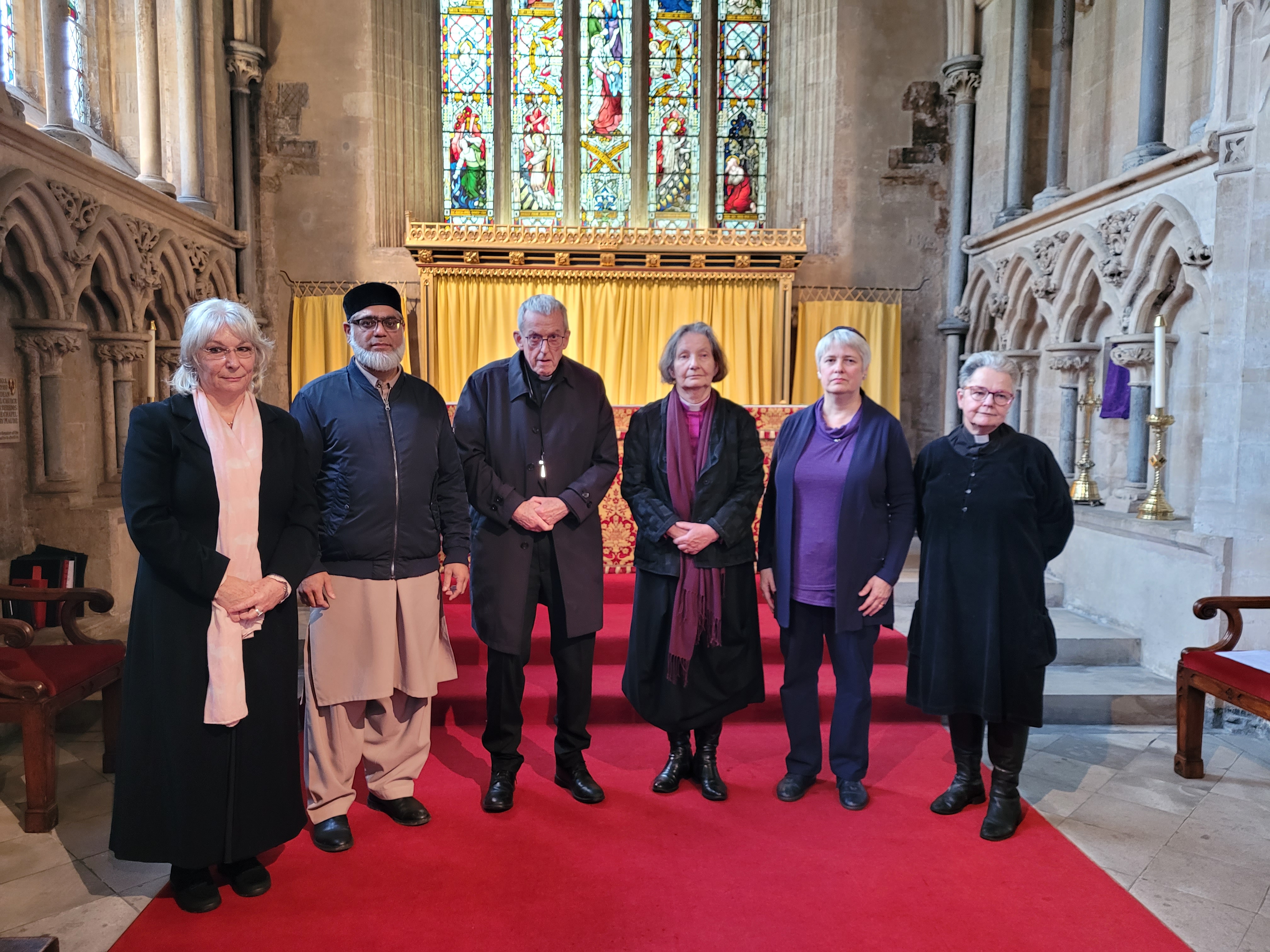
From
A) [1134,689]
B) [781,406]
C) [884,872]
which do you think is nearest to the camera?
[884,872]

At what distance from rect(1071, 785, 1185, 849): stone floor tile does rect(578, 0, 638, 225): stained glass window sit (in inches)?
244

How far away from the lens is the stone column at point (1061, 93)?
5793mm

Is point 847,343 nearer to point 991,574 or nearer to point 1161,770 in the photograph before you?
point 991,574

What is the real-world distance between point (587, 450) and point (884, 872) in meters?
1.47

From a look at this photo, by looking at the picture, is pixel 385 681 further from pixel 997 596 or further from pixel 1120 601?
pixel 1120 601

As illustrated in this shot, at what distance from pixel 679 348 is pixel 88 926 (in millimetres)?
2152

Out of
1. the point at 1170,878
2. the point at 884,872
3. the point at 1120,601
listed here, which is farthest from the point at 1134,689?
the point at 884,872

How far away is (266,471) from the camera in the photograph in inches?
80.7

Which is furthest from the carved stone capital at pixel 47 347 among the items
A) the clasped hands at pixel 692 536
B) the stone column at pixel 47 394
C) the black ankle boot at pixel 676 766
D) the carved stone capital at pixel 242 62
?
Answer: the black ankle boot at pixel 676 766

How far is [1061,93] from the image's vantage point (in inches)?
231

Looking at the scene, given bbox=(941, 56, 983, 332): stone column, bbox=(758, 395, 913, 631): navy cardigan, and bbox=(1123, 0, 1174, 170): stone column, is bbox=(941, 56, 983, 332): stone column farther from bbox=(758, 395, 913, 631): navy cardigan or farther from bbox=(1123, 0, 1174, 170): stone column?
bbox=(758, 395, 913, 631): navy cardigan

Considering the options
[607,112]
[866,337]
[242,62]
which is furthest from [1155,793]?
[242,62]

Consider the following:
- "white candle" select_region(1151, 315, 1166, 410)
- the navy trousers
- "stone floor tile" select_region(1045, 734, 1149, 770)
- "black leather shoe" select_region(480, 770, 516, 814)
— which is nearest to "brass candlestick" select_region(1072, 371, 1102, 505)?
"white candle" select_region(1151, 315, 1166, 410)

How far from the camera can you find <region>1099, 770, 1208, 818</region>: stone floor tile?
2.73 meters
